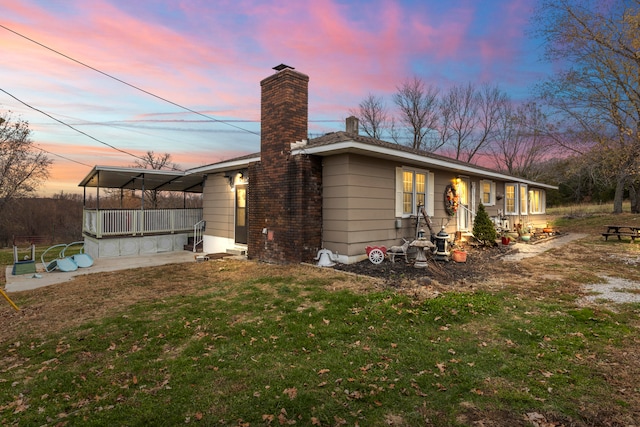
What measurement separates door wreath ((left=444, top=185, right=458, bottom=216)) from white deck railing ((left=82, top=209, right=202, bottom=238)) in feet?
34.1

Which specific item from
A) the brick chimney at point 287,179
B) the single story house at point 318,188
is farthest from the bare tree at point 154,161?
the brick chimney at point 287,179

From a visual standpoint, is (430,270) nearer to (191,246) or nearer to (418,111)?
(191,246)

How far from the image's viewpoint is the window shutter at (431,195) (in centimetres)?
1028

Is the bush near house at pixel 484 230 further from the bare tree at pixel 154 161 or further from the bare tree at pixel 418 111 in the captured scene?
the bare tree at pixel 154 161

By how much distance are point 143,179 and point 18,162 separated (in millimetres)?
15119

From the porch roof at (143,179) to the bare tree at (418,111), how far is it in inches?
862

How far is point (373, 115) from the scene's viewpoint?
30.8 metres

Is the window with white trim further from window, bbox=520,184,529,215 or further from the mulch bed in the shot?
the mulch bed

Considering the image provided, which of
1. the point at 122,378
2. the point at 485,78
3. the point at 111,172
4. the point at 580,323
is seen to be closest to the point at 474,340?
the point at 580,323

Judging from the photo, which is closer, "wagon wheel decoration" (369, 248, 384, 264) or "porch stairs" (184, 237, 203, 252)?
"wagon wheel decoration" (369, 248, 384, 264)

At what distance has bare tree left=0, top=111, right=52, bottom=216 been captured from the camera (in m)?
19.3

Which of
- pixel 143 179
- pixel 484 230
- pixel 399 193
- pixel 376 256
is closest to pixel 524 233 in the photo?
pixel 484 230

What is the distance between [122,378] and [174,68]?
12.5 metres

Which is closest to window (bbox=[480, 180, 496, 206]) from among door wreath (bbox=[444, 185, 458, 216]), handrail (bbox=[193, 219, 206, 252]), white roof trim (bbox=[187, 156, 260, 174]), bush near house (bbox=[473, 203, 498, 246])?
door wreath (bbox=[444, 185, 458, 216])
